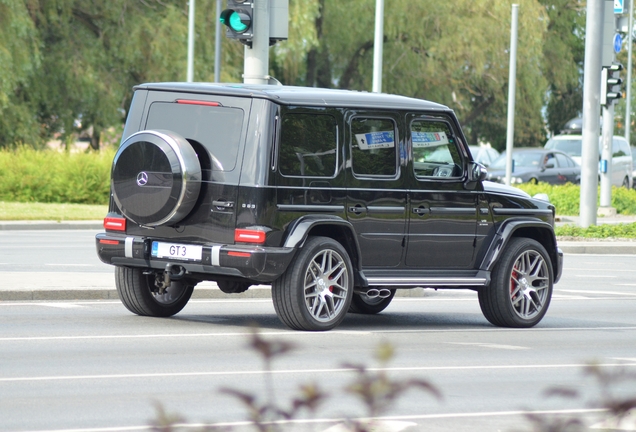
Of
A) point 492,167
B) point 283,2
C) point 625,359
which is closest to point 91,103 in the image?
point 492,167

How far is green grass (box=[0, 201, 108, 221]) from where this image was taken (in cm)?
2675

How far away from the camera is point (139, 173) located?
10688mm

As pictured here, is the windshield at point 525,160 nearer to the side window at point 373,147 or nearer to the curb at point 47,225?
the curb at point 47,225

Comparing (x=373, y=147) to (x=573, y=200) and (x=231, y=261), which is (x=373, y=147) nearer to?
(x=231, y=261)

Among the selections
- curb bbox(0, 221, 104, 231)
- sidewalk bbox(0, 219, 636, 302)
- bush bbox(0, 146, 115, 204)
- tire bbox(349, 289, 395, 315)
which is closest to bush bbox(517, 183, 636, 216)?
bush bbox(0, 146, 115, 204)

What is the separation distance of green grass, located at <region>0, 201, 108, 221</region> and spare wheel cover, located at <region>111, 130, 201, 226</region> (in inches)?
633

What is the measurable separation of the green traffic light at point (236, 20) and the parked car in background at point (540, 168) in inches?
926

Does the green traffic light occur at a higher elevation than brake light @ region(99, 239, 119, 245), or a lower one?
higher

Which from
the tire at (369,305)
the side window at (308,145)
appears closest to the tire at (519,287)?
the tire at (369,305)

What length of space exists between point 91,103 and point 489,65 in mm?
15349

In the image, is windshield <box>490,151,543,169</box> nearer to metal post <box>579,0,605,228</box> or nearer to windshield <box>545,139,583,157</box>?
windshield <box>545,139,583,157</box>

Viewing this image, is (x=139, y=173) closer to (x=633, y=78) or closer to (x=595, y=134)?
→ (x=595, y=134)

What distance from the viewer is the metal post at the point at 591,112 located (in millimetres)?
24250

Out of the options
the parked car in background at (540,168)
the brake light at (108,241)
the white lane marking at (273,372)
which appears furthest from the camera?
the parked car in background at (540,168)
